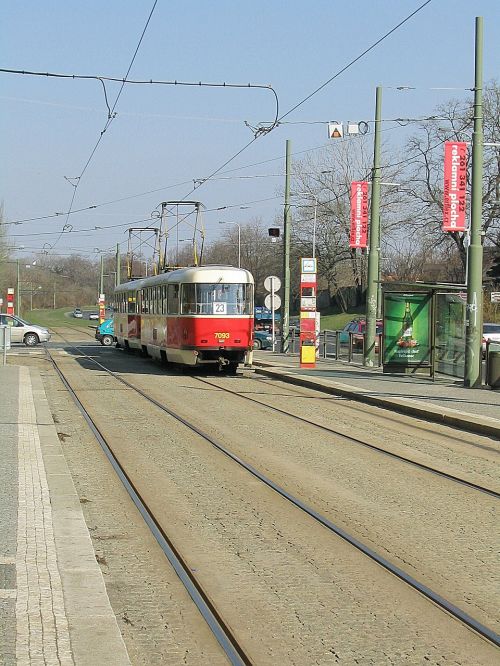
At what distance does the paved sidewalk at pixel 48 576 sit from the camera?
511 cm

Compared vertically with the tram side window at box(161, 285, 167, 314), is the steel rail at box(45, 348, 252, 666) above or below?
below

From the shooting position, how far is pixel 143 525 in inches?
339

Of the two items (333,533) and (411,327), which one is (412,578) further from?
(411,327)

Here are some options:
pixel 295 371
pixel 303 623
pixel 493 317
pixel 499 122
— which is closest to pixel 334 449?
pixel 303 623

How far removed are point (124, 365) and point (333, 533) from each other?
1062 inches

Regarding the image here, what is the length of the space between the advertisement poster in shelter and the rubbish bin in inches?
120

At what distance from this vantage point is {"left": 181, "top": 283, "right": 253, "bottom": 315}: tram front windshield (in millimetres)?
27656

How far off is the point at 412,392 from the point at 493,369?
2.07 m

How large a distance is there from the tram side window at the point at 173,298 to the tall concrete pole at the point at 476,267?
9.50 m

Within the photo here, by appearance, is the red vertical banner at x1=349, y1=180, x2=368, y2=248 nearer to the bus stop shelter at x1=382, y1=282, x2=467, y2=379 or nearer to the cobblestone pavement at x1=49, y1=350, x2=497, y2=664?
the bus stop shelter at x1=382, y1=282, x2=467, y2=379

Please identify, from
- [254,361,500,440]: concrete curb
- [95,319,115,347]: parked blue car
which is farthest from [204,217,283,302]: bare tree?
[254,361,500,440]: concrete curb

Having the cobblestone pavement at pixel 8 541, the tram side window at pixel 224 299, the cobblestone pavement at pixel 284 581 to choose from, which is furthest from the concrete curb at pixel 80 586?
the tram side window at pixel 224 299

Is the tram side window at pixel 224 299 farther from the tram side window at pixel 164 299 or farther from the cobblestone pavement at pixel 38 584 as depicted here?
the cobblestone pavement at pixel 38 584

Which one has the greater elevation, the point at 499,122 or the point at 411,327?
the point at 499,122
